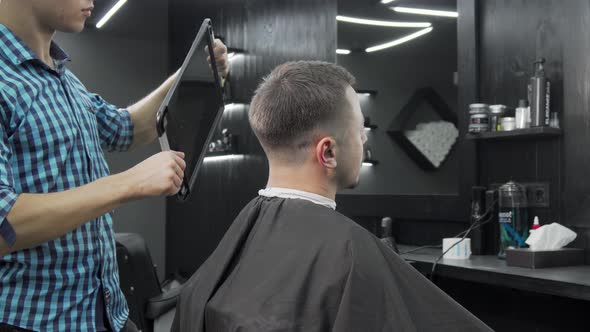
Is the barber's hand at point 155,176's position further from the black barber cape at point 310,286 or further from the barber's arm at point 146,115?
the barber's arm at point 146,115

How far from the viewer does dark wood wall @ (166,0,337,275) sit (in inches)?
179

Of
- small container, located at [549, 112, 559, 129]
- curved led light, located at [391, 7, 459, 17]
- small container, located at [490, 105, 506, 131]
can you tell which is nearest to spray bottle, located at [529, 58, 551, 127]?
small container, located at [549, 112, 559, 129]

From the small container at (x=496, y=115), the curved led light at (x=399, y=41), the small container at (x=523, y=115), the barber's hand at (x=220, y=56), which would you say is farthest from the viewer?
the curved led light at (x=399, y=41)

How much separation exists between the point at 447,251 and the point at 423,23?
1343 millimetres

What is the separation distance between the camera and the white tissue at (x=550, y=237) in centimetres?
248

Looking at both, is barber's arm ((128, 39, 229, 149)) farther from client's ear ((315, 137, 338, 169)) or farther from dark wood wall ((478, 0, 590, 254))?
dark wood wall ((478, 0, 590, 254))

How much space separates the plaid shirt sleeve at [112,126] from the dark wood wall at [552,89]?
6.16 ft

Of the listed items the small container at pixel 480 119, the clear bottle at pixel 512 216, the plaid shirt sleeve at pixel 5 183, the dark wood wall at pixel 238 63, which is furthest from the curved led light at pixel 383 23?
the plaid shirt sleeve at pixel 5 183

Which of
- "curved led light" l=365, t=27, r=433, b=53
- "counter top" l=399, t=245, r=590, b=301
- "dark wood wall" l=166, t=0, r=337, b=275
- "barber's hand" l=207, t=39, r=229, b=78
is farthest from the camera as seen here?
"dark wood wall" l=166, t=0, r=337, b=275

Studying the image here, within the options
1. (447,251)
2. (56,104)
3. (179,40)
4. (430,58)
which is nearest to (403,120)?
(430,58)

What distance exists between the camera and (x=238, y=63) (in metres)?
5.85

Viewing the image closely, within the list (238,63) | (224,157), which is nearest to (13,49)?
(238,63)

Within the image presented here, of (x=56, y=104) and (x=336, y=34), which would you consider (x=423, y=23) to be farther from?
(x=56, y=104)

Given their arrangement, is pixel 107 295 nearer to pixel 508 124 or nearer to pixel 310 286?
pixel 310 286
